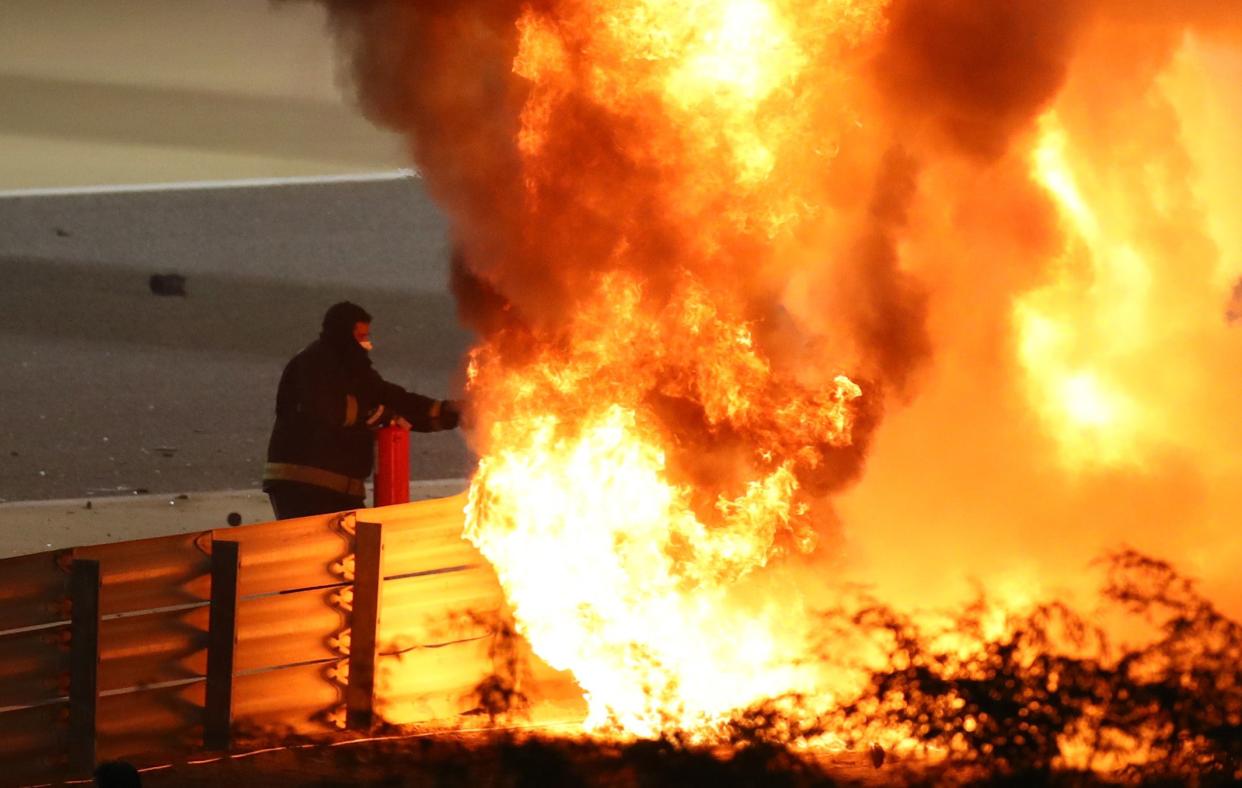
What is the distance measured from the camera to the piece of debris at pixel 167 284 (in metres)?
22.9

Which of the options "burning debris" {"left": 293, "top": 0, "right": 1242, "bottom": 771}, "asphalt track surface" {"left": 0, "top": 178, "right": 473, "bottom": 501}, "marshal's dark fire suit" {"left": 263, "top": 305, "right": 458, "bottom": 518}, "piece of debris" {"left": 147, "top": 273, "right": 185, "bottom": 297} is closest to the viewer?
"burning debris" {"left": 293, "top": 0, "right": 1242, "bottom": 771}

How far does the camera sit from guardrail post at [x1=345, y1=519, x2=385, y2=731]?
6254mm

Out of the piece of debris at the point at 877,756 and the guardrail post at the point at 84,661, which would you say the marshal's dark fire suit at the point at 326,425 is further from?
the piece of debris at the point at 877,756

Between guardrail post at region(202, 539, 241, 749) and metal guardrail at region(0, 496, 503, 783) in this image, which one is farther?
guardrail post at region(202, 539, 241, 749)

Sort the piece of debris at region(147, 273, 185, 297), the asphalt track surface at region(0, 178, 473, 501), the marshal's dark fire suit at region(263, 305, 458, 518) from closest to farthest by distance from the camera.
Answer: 1. the marshal's dark fire suit at region(263, 305, 458, 518)
2. the asphalt track surface at region(0, 178, 473, 501)
3. the piece of debris at region(147, 273, 185, 297)

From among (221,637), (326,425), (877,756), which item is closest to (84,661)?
(221,637)

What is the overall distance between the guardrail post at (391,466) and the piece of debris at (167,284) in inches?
655

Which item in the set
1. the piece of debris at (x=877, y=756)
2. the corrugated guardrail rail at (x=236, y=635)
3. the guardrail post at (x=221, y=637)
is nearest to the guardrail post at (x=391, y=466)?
the corrugated guardrail rail at (x=236, y=635)

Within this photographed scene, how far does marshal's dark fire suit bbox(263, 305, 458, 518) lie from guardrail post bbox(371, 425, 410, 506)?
64 centimetres

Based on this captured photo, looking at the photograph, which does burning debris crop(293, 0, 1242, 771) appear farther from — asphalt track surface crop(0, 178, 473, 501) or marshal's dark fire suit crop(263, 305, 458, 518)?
asphalt track surface crop(0, 178, 473, 501)

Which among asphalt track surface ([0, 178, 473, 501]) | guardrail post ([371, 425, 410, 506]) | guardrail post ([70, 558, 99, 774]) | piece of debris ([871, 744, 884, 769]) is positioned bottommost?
piece of debris ([871, 744, 884, 769])

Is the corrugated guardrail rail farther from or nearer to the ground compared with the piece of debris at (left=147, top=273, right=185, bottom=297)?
nearer to the ground

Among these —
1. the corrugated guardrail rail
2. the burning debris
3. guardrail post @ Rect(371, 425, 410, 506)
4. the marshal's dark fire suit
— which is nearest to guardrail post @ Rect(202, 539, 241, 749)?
the corrugated guardrail rail

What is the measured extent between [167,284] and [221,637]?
717 inches
